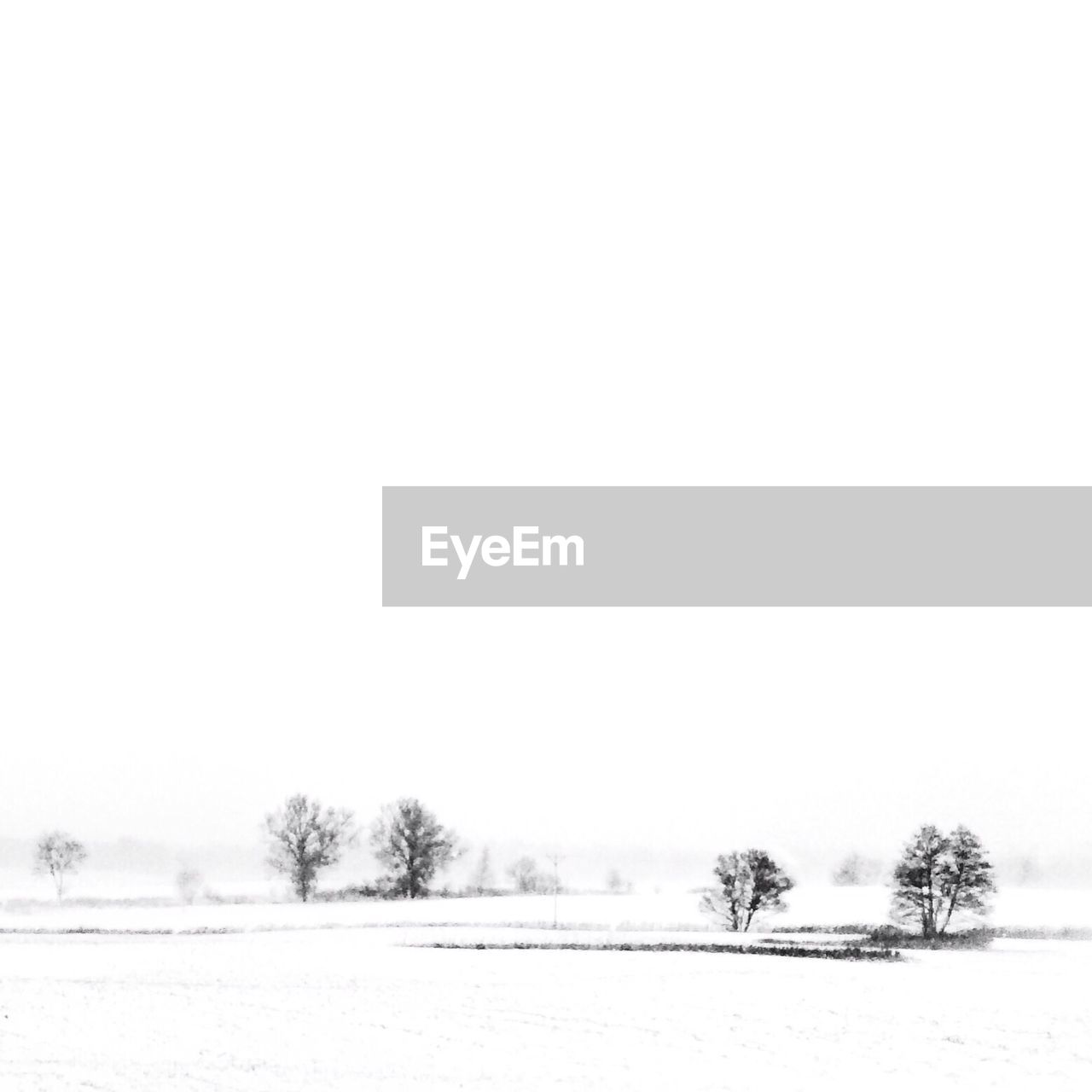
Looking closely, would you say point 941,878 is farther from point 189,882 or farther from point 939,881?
point 189,882

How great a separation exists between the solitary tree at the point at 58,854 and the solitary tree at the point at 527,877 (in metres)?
26.4

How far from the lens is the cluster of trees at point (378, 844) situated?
2793 inches

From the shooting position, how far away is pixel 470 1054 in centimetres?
2211

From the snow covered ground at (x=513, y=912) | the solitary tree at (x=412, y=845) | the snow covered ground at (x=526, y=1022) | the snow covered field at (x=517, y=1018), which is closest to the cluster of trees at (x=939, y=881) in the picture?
the snow covered ground at (x=513, y=912)

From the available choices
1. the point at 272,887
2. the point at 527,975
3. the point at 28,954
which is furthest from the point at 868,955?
the point at 272,887

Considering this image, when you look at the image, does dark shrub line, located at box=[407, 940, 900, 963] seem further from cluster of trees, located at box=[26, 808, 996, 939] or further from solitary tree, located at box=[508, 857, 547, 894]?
solitary tree, located at box=[508, 857, 547, 894]

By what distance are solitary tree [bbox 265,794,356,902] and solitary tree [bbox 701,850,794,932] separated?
23.6 meters

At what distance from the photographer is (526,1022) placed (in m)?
25.8

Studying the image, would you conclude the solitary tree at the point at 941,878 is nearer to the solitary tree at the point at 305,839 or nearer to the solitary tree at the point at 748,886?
the solitary tree at the point at 748,886

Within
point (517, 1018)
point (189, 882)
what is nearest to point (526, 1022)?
point (517, 1018)

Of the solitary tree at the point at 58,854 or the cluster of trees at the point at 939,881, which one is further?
the solitary tree at the point at 58,854

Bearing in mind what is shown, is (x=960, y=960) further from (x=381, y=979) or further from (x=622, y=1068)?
(x=622, y=1068)

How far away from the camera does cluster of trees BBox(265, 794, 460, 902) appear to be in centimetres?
7094

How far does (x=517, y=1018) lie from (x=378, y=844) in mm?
47225
